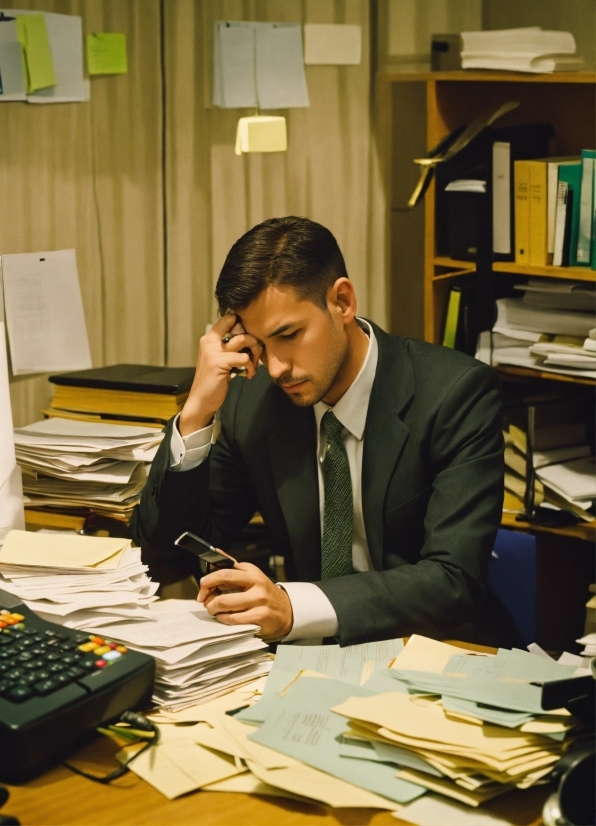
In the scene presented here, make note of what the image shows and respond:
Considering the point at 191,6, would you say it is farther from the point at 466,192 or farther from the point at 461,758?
the point at 461,758

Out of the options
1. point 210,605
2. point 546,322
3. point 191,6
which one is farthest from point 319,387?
point 191,6

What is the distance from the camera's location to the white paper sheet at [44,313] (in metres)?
2.49

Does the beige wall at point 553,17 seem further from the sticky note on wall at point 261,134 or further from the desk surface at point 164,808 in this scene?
the desk surface at point 164,808

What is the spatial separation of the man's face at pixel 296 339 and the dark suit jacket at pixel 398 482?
122 millimetres

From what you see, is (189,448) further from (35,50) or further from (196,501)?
(35,50)

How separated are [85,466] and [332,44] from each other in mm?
1539

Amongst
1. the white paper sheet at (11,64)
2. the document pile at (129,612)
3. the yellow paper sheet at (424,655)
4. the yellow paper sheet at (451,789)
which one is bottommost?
the yellow paper sheet at (424,655)

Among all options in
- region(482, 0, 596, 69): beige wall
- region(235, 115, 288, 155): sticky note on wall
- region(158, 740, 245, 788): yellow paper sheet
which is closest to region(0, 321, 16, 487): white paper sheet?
region(158, 740, 245, 788): yellow paper sheet

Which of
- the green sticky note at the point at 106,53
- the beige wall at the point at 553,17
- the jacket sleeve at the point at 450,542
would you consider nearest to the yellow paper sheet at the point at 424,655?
the jacket sleeve at the point at 450,542

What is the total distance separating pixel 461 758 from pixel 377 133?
7.73 feet

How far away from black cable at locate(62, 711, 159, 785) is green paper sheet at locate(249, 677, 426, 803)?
12 cm

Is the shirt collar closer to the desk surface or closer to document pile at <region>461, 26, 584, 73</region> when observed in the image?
the desk surface

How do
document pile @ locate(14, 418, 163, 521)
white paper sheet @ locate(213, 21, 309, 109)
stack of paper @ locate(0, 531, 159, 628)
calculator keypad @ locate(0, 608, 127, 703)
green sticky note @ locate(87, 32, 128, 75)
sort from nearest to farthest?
calculator keypad @ locate(0, 608, 127, 703) < stack of paper @ locate(0, 531, 159, 628) < document pile @ locate(14, 418, 163, 521) < green sticky note @ locate(87, 32, 128, 75) < white paper sheet @ locate(213, 21, 309, 109)

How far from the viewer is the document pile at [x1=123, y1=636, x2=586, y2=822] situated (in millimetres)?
1041
